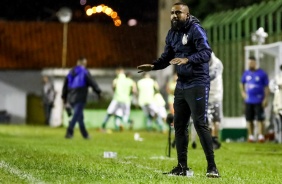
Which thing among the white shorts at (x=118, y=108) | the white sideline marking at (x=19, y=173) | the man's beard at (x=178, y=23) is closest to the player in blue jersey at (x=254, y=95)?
the white shorts at (x=118, y=108)

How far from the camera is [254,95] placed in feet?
88.3

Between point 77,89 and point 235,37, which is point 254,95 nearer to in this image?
point 235,37

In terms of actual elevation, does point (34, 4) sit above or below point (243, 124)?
above

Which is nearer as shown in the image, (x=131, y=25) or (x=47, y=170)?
(x=47, y=170)

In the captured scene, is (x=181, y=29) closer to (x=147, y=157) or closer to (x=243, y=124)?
(x=147, y=157)

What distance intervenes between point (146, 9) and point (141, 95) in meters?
21.1

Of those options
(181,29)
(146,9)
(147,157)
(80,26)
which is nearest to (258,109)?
(147,157)

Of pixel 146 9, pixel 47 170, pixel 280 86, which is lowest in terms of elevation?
pixel 47 170

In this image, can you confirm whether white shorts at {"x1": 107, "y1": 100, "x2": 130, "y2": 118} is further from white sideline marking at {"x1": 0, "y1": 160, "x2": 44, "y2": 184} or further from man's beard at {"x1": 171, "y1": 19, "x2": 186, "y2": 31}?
man's beard at {"x1": 171, "y1": 19, "x2": 186, "y2": 31}

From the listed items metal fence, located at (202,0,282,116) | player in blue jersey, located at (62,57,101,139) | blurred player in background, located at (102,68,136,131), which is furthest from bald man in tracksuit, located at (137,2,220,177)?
blurred player in background, located at (102,68,136,131)

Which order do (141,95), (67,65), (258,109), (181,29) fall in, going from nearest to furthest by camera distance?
(181,29) → (258,109) → (141,95) → (67,65)

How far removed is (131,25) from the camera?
51.6 meters

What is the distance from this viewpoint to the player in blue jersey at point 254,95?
87.3 ft

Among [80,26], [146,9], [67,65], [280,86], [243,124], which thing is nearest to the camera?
[280,86]
